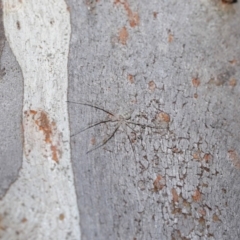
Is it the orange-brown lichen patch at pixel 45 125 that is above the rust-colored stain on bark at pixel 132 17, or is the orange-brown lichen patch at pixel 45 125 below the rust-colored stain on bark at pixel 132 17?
below

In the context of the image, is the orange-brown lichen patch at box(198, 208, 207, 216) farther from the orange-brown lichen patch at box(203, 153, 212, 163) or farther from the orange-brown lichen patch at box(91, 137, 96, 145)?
the orange-brown lichen patch at box(91, 137, 96, 145)

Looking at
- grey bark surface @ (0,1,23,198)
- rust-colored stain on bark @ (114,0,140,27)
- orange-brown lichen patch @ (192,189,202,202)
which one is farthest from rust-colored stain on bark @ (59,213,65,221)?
rust-colored stain on bark @ (114,0,140,27)

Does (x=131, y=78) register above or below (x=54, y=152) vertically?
above

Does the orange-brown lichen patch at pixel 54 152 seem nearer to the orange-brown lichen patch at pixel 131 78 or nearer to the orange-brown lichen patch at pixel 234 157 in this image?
the orange-brown lichen patch at pixel 131 78

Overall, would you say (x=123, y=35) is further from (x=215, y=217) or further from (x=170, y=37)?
→ (x=215, y=217)

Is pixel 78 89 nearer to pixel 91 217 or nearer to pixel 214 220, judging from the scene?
pixel 91 217

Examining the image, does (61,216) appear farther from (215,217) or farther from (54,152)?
(215,217)

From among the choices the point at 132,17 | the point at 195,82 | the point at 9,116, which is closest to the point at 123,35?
the point at 132,17

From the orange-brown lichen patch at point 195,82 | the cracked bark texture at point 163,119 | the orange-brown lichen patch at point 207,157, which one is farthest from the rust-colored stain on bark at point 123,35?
the orange-brown lichen patch at point 207,157

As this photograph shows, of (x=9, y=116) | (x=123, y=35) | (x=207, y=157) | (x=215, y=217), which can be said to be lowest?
(x=215, y=217)
